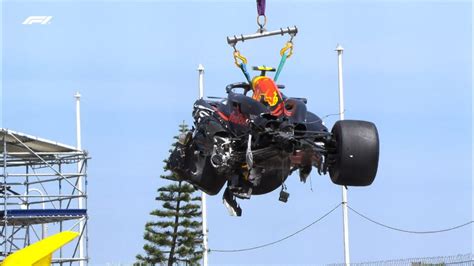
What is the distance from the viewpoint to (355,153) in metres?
24.5

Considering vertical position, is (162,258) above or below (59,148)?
below

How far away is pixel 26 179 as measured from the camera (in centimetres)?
4575

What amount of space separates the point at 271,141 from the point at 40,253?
5.03 metres

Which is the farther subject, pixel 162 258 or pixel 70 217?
pixel 162 258

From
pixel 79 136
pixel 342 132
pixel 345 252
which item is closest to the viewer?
pixel 342 132

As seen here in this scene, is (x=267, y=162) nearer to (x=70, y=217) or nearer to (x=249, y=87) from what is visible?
Answer: (x=249, y=87)

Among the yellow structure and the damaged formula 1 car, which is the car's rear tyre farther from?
the yellow structure

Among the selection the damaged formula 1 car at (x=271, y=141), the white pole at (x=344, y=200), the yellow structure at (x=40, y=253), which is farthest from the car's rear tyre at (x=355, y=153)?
the white pole at (x=344, y=200)

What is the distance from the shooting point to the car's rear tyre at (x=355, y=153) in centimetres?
2445

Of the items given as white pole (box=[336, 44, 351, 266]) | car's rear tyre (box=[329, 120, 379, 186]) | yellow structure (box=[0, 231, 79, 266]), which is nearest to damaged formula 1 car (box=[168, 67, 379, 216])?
car's rear tyre (box=[329, 120, 379, 186])

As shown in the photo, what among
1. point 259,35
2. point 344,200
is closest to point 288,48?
point 259,35

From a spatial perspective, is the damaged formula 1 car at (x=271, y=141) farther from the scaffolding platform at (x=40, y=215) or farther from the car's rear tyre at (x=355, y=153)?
the scaffolding platform at (x=40, y=215)

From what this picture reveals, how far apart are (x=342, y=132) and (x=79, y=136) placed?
99.8ft

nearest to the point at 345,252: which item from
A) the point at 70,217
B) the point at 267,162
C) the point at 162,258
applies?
the point at 70,217
